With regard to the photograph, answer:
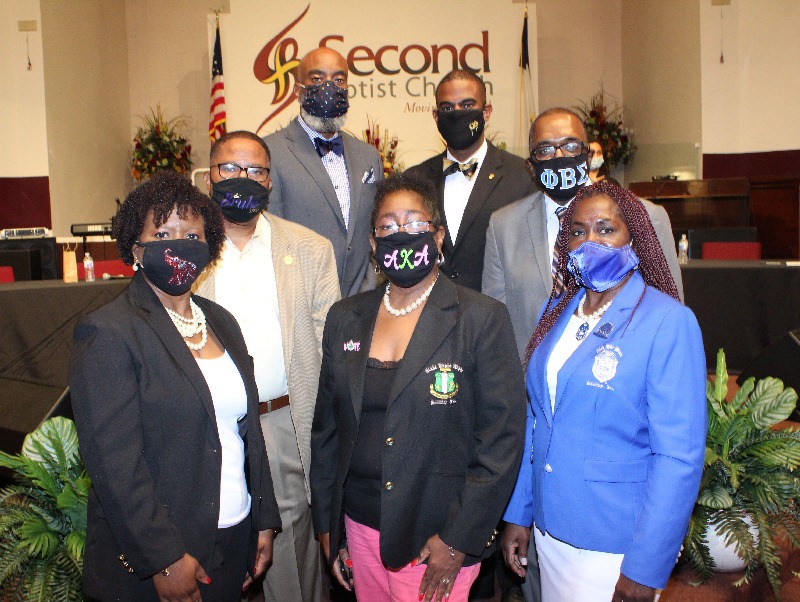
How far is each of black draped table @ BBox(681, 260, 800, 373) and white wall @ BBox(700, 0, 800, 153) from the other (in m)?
4.21

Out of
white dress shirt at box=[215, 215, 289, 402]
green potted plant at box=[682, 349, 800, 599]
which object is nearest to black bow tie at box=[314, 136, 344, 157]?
white dress shirt at box=[215, 215, 289, 402]

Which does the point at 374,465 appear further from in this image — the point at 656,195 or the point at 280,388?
the point at 656,195

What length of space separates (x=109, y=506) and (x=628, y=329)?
130 cm

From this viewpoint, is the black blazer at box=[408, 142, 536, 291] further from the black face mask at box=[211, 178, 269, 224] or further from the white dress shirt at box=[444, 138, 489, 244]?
the black face mask at box=[211, 178, 269, 224]

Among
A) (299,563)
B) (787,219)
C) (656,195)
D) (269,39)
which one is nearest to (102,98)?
(269,39)

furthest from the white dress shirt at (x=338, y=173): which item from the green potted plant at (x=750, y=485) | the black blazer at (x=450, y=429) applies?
the green potted plant at (x=750, y=485)

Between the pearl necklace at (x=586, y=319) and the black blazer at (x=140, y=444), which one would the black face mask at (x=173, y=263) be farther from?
the pearl necklace at (x=586, y=319)

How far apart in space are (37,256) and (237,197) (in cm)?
396

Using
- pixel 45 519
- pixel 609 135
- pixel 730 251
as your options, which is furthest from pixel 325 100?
pixel 609 135

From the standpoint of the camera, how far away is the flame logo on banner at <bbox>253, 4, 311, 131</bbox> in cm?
1014

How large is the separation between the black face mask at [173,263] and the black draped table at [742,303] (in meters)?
4.23

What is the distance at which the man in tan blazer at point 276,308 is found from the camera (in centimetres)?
265

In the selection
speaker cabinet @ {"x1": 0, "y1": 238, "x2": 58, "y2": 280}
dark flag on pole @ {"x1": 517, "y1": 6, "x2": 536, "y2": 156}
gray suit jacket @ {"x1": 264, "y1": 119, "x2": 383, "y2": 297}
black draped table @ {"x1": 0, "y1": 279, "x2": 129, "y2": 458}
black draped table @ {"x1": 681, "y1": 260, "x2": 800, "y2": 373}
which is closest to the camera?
gray suit jacket @ {"x1": 264, "y1": 119, "x2": 383, "y2": 297}

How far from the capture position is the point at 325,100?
10.7 feet
